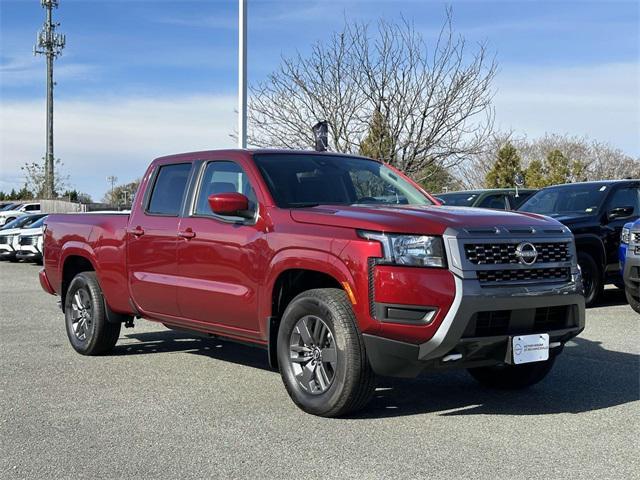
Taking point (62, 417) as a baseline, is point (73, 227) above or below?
above

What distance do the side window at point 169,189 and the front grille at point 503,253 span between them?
280 cm

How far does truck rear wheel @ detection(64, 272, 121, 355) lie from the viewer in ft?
26.0

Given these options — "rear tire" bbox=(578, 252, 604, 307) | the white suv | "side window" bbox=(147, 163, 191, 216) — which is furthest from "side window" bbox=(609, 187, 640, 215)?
the white suv

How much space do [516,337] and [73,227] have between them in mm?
4882

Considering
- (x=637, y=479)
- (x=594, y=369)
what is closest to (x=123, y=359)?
(x=594, y=369)

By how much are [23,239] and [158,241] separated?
16988 millimetres

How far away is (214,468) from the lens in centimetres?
445

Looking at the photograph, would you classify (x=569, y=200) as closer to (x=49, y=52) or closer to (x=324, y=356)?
(x=324, y=356)

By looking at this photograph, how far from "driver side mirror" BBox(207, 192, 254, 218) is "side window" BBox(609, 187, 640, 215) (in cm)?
719

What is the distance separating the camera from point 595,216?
37.2 feet

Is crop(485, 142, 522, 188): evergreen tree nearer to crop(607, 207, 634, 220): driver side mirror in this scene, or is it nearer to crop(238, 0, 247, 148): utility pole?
crop(238, 0, 247, 148): utility pole

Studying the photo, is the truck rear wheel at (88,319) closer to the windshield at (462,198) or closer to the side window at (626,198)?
the side window at (626,198)

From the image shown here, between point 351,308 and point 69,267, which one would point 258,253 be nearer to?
point 351,308

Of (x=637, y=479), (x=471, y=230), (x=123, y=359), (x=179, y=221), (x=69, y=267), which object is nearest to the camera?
(x=637, y=479)
